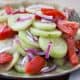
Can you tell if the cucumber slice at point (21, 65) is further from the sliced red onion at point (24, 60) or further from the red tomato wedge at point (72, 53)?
the red tomato wedge at point (72, 53)

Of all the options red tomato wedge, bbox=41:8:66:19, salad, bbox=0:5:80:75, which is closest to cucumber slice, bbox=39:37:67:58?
salad, bbox=0:5:80:75

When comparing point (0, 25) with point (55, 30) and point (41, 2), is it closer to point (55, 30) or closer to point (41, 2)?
point (55, 30)

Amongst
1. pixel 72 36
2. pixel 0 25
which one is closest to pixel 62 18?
pixel 72 36

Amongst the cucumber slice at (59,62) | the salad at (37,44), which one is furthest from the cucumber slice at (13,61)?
the cucumber slice at (59,62)

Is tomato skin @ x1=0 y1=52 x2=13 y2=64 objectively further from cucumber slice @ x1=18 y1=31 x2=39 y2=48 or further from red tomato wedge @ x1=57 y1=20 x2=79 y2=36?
red tomato wedge @ x1=57 y1=20 x2=79 y2=36

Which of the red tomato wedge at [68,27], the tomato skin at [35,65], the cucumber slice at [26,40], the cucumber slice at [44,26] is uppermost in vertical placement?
the cucumber slice at [44,26]

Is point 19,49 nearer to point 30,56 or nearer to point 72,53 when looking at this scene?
point 30,56
